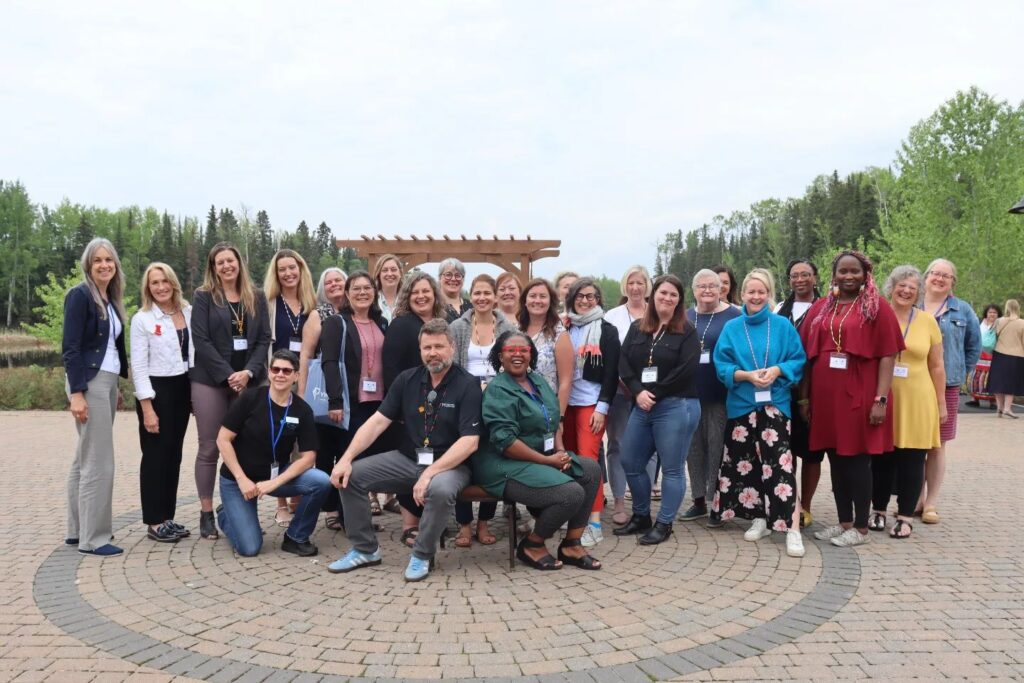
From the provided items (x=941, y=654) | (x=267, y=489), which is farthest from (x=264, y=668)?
(x=941, y=654)

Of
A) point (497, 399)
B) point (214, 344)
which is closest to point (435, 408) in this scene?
point (497, 399)

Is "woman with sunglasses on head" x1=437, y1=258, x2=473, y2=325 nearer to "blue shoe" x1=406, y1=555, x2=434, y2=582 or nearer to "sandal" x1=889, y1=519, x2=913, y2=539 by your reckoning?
"blue shoe" x1=406, y1=555, x2=434, y2=582

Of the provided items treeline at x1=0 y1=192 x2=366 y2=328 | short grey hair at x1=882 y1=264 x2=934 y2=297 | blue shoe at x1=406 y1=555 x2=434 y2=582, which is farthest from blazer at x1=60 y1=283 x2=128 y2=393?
treeline at x1=0 y1=192 x2=366 y2=328

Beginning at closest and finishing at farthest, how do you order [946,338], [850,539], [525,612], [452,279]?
[525,612] → [850,539] → [946,338] → [452,279]

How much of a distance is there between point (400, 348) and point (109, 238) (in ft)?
234

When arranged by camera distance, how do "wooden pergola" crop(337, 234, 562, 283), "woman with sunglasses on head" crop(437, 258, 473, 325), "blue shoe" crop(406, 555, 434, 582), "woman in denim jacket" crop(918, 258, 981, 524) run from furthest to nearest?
"wooden pergola" crop(337, 234, 562, 283), "woman with sunglasses on head" crop(437, 258, 473, 325), "woman in denim jacket" crop(918, 258, 981, 524), "blue shoe" crop(406, 555, 434, 582)

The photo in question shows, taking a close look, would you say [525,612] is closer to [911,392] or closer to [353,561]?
[353,561]

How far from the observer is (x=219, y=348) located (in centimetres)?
530

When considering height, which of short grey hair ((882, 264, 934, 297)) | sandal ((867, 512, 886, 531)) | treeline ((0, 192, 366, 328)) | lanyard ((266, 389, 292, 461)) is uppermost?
treeline ((0, 192, 366, 328))

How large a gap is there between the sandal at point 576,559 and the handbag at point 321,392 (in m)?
1.92

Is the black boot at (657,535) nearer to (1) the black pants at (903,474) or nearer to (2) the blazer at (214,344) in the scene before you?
(1) the black pants at (903,474)

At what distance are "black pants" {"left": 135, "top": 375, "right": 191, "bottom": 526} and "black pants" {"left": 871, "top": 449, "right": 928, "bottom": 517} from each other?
548 centimetres

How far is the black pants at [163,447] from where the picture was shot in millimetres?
5277

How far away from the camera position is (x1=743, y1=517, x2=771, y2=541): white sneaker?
5.35 m
